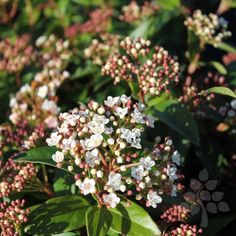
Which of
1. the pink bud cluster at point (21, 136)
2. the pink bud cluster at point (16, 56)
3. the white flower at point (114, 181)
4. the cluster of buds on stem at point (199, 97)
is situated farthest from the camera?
the pink bud cluster at point (16, 56)

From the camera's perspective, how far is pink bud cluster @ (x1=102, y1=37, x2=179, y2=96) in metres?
2.35

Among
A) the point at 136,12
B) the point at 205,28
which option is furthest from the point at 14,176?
the point at 136,12

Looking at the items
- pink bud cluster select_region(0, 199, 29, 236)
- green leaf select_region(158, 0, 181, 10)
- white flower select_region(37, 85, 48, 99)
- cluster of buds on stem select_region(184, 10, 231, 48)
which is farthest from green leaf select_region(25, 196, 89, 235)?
green leaf select_region(158, 0, 181, 10)

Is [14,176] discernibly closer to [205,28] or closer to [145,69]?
[145,69]

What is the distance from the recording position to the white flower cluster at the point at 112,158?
190cm

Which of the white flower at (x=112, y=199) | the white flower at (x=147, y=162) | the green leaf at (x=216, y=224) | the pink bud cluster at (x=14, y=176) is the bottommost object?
the green leaf at (x=216, y=224)

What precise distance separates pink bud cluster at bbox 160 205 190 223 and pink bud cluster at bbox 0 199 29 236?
55cm

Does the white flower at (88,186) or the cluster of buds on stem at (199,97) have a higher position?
the white flower at (88,186)

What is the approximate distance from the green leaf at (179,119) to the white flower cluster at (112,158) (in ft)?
0.88

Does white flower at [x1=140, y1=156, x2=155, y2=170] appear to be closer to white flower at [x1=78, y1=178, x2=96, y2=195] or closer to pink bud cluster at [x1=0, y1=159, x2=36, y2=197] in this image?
white flower at [x1=78, y1=178, x2=96, y2=195]

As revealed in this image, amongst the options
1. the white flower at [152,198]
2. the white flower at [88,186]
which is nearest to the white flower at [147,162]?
the white flower at [152,198]

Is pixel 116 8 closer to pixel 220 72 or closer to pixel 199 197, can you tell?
pixel 220 72

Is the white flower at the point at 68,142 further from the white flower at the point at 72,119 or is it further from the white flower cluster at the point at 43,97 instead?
the white flower cluster at the point at 43,97

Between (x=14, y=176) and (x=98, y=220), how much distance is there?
43cm
